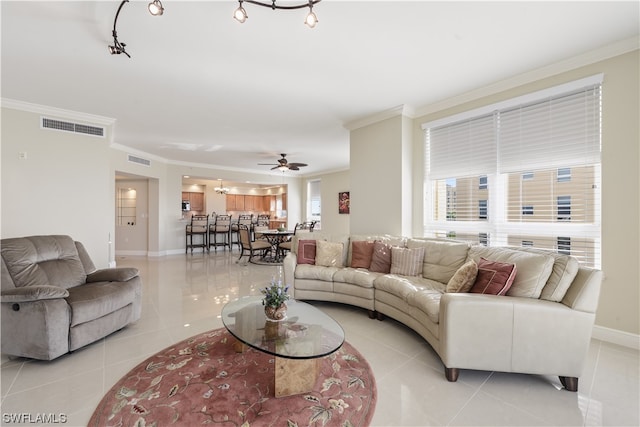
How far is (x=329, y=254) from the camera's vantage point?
387 cm

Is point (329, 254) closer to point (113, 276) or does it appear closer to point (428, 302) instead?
point (428, 302)

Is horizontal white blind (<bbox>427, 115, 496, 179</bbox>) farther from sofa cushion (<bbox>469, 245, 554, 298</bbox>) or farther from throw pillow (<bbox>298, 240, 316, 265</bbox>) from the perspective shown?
throw pillow (<bbox>298, 240, 316, 265</bbox>)

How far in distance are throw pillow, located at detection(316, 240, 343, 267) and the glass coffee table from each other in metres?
1.47

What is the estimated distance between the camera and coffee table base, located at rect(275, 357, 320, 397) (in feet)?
5.91

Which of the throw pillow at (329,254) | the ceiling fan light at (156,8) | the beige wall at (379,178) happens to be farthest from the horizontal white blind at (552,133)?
the ceiling fan light at (156,8)

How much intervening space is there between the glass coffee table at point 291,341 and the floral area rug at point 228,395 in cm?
A: 11

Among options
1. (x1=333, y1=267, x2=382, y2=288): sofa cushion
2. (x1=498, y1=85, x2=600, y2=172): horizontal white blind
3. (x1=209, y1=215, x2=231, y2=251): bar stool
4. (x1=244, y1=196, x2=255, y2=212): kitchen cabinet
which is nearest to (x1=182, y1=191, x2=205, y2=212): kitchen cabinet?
(x1=209, y1=215, x2=231, y2=251): bar stool

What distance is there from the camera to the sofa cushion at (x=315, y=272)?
356cm

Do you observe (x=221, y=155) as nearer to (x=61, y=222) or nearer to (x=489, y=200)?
(x=61, y=222)

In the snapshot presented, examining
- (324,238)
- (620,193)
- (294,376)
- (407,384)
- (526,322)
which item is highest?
(620,193)

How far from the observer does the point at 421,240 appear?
11.7 ft

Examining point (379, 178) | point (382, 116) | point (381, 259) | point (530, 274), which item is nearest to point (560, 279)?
point (530, 274)

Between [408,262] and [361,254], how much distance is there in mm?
651

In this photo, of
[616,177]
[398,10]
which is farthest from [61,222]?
[616,177]
